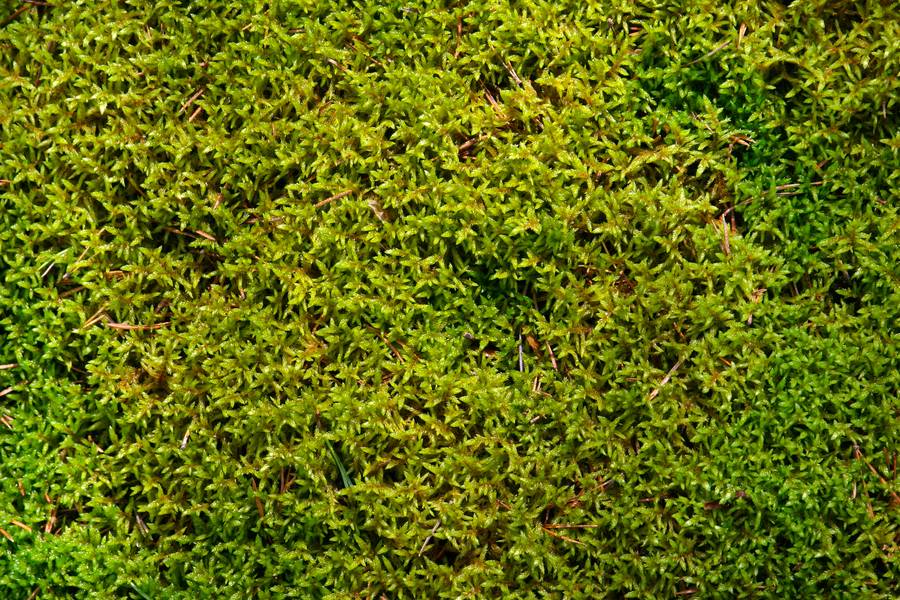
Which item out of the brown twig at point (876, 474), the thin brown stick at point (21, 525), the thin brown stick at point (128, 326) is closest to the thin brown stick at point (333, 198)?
the thin brown stick at point (128, 326)

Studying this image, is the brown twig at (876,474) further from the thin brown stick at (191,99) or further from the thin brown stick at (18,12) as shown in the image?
the thin brown stick at (18,12)

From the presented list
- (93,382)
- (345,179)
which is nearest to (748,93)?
(345,179)

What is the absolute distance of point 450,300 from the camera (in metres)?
2.96

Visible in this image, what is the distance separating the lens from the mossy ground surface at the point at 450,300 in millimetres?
2840

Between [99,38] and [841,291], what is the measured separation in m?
3.02

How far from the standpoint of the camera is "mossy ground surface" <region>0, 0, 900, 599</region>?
284cm

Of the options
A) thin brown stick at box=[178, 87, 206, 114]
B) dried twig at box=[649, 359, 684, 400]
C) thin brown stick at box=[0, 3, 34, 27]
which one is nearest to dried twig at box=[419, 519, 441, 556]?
dried twig at box=[649, 359, 684, 400]

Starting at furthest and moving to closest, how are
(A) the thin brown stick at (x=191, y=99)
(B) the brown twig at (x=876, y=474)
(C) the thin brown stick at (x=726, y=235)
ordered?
(A) the thin brown stick at (x=191, y=99), (C) the thin brown stick at (x=726, y=235), (B) the brown twig at (x=876, y=474)

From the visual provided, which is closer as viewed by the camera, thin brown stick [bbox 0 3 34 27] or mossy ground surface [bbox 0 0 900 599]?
mossy ground surface [bbox 0 0 900 599]

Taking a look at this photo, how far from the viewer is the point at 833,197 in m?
2.94

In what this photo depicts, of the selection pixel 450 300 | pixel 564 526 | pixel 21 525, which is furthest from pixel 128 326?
pixel 564 526

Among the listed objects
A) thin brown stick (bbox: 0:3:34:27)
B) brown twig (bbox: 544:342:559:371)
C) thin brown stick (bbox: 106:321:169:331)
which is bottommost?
brown twig (bbox: 544:342:559:371)

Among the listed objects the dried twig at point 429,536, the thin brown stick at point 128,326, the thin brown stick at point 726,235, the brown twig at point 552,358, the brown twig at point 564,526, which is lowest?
the brown twig at point 564,526

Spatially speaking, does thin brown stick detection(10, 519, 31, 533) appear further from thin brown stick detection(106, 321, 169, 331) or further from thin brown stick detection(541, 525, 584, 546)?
thin brown stick detection(541, 525, 584, 546)
